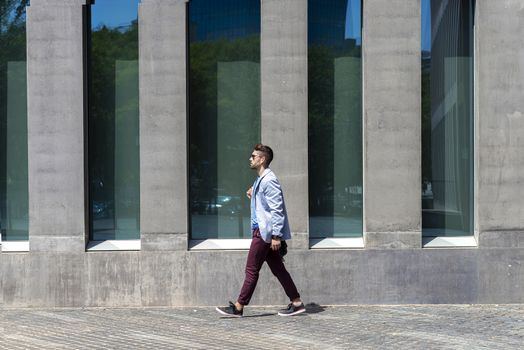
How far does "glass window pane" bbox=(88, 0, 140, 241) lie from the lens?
10.9 m

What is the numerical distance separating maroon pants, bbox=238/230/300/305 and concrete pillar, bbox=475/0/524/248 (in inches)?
110

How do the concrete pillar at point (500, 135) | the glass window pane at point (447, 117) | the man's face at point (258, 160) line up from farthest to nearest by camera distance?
the glass window pane at point (447, 117)
the concrete pillar at point (500, 135)
the man's face at point (258, 160)

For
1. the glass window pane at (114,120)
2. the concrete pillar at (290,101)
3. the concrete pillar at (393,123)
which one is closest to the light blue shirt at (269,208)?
the concrete pillar at (290,101)

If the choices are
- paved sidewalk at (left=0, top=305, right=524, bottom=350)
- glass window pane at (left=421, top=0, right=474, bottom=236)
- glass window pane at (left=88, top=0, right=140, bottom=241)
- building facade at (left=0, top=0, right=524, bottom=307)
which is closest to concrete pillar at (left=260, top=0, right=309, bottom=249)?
building facade at (left=0, top=0, right=524, bottom=307)

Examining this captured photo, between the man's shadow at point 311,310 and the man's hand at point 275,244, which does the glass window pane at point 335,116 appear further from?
the man's hand at point 275,244

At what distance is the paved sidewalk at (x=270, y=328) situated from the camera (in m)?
8.09

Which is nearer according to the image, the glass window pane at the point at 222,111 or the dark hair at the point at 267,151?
the dark hair at the point at 267,151

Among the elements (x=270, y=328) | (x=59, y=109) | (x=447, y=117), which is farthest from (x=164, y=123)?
(x=447, y=117)

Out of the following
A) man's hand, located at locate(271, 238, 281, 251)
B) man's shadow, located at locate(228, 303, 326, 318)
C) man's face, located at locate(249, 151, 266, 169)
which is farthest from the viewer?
man's shadow, located at locate(228, 303, 326, 318)

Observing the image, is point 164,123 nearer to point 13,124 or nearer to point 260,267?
point 13,124

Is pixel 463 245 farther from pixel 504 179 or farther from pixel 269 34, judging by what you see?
pixel 269 34

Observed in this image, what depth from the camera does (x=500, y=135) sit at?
10453mm

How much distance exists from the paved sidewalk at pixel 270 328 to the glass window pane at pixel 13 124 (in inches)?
53.7

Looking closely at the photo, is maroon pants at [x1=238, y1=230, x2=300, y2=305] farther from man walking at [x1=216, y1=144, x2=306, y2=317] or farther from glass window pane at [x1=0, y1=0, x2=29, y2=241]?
glass window pane at [x1=0, y1=0, x2=29, y2=241]
